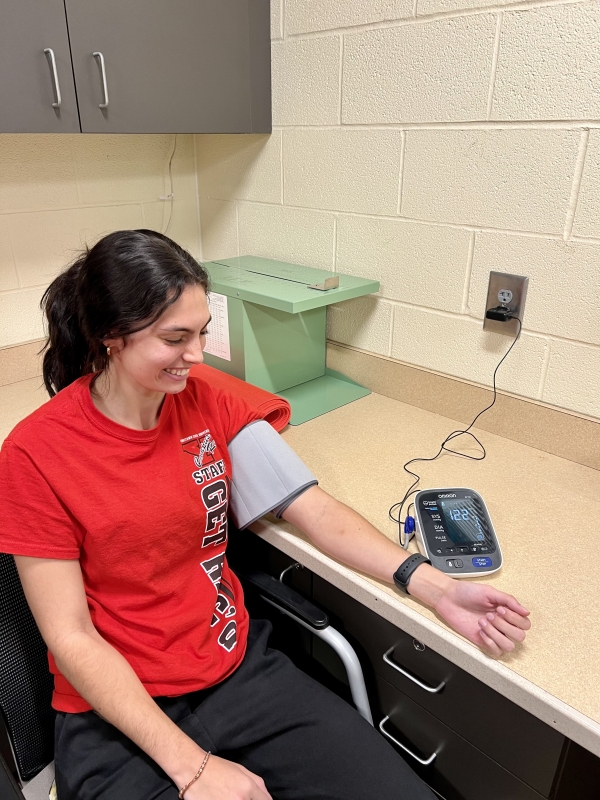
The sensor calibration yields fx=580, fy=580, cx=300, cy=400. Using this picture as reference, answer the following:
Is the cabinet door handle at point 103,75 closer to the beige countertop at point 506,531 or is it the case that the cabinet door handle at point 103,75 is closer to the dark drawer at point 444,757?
the beige countertop at point 506,531

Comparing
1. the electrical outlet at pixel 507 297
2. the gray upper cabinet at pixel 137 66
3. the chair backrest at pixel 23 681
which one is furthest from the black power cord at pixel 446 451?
the gray upper cabinet at pixel 137 66

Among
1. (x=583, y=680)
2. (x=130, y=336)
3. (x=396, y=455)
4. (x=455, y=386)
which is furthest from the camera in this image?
(x=455, y=386)

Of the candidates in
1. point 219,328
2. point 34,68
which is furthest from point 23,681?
point 34,68

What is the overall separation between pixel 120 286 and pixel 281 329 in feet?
2.67

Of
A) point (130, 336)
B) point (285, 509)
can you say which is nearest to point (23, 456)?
point (130, 336)

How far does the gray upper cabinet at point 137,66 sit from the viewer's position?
1288mm

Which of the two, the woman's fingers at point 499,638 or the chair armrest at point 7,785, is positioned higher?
the woman's fingers at point 499,638

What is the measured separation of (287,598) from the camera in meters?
1.15

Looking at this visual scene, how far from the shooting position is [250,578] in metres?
1.22

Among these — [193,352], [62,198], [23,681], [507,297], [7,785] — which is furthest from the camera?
[62,198]

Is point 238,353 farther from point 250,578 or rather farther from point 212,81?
point 212,81

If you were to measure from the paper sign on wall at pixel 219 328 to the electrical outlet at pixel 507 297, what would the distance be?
Answer: 694 millimetres

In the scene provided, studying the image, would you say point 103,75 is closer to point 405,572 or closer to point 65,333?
point 65,333

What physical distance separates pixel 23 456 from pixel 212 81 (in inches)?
47.9
